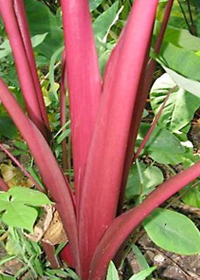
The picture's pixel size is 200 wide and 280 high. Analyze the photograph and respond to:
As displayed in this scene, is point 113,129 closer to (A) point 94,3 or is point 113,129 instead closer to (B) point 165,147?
(B) point 165,147

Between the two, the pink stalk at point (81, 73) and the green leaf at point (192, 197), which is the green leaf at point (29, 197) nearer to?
the pink stalk at point (81, 73)

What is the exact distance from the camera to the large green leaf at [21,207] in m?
0.66

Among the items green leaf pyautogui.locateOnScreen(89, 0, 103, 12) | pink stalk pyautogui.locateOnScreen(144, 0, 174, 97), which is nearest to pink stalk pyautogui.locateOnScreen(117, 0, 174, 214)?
pink stalk pyautogui.locateOnScreen(144, 0, 174, 97)

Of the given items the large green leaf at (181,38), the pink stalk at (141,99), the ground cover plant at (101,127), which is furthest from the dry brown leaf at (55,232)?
the large green leaf at (181,38)

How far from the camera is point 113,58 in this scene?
0.69 m

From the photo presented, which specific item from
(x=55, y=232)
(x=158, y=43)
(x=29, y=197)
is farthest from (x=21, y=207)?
(x=158, y=43)

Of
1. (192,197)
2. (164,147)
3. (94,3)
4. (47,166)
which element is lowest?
(192,197)

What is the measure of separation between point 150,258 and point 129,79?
527 millimetres

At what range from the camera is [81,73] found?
2.36ft

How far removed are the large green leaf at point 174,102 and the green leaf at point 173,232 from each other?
0.25 m

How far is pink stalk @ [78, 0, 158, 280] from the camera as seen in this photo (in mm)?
613

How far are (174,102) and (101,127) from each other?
387mm

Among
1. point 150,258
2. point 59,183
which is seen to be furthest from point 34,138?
point 150,258

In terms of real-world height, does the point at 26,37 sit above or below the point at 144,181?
above
